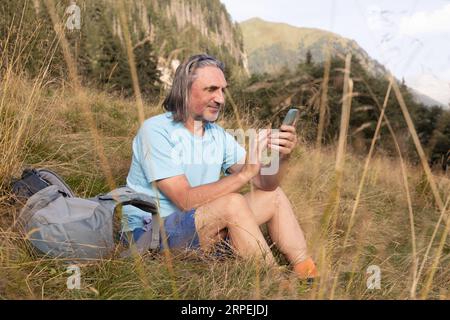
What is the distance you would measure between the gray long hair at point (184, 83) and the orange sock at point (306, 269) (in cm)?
89

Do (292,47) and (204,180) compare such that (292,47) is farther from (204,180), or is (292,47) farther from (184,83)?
(204,180)

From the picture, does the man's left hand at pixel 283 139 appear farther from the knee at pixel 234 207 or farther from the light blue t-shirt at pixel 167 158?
the light blue t-shirt at pixel 167 158

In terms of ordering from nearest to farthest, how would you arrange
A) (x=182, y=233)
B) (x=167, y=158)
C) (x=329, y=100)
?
(x=182, y=233)
(x=167, y=158)
(x=329, y=100)

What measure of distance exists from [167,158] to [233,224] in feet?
1.44

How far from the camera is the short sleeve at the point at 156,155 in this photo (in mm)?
2266

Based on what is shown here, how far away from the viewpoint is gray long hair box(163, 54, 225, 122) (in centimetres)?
248

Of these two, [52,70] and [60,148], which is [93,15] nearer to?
[52,70]

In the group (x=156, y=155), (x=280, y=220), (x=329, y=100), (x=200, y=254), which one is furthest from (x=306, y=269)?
(x=329, y=100)

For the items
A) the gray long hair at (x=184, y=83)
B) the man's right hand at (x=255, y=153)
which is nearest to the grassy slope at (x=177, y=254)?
the man's right hand at (x=255, y=153)

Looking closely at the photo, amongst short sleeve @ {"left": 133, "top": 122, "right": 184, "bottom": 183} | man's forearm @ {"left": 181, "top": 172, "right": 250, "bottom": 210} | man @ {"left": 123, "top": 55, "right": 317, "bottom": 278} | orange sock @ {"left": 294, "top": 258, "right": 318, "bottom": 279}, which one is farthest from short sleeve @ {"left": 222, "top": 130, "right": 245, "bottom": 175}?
orange sock @ {"left": 294, "top": 258, "right": 318, "bottom": 279}

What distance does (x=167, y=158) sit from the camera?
230cm

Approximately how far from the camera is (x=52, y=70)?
311 cm

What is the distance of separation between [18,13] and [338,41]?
2.05 metres
